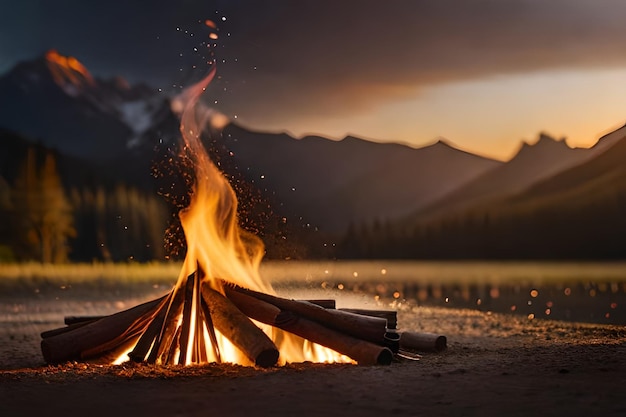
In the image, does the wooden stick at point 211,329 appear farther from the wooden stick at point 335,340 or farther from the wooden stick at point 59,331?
the wooden stick at point 59,331

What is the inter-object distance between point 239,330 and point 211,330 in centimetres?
46

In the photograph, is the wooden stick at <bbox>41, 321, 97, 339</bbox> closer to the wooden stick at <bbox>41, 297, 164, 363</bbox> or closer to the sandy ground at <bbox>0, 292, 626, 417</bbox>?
the wooden stick at <bbox>41, 297, 164, 363</bbox>

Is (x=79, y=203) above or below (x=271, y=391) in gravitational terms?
above

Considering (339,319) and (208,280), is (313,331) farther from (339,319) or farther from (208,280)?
(208,280)

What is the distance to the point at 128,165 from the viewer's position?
4856cm

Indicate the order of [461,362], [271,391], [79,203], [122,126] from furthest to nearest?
1. [122,126]
2. [79,203]
3. [461,362]
4. [271,391]

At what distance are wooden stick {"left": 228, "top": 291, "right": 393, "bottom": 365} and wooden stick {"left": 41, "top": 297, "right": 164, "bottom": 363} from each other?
1.05 meters

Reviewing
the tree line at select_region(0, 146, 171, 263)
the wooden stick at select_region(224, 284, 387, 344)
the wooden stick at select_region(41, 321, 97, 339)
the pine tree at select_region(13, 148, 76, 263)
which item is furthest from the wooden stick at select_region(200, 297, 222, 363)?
the pine tree at select_region(13, 148, 76, 263)

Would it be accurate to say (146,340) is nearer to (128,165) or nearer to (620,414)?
(620,414)

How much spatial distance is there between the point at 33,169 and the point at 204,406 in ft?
113

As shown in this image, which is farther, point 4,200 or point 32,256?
point 4,200

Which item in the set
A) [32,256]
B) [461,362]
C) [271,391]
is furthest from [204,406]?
[32,256]

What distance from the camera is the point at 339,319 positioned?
27.5 ft

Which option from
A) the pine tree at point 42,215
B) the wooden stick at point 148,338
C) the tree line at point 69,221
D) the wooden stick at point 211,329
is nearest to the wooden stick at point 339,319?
the wooden stick at point 211,329
